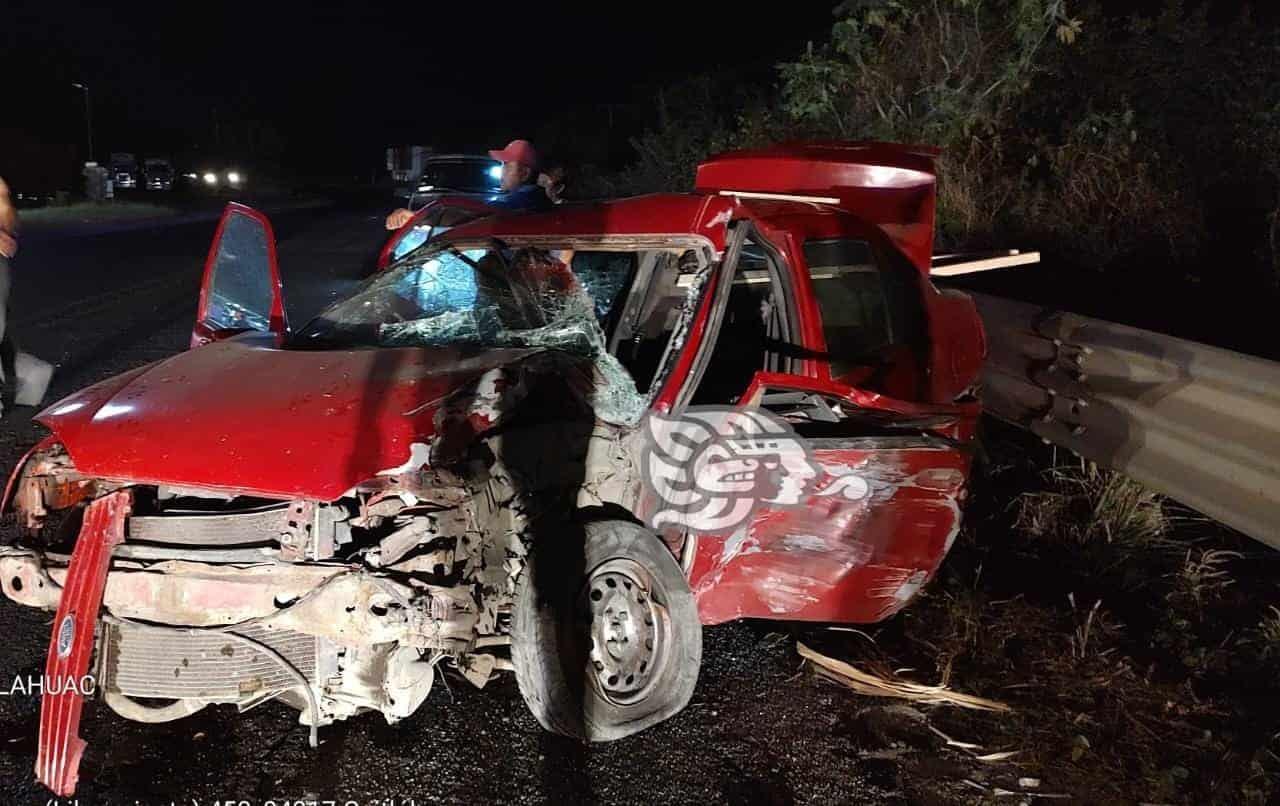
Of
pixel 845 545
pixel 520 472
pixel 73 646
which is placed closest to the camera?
pixel 73 646

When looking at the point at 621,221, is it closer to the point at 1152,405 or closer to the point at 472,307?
the point at 472,307

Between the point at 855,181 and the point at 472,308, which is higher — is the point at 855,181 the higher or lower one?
the higher one

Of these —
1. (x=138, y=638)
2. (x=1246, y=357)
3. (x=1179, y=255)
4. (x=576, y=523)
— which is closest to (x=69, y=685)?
(x=138, y=638)

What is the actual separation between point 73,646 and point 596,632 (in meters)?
1.51

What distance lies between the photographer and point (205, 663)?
8.82 feet

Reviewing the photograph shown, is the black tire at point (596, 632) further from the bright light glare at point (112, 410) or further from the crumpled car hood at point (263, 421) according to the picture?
the bright light glare at point (112, 410)

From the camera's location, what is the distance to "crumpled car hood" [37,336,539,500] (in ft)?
8.43

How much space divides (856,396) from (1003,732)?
1.22 metres

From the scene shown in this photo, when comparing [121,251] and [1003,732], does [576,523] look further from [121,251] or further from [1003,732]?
[121,251]

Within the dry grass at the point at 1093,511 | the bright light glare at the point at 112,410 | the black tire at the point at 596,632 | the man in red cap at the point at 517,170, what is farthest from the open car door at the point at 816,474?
the man in red cap at the point at 517,170

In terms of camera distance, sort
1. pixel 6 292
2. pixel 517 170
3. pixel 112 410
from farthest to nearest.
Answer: pixel 517 170, pixel 6 292, pixel 112 410

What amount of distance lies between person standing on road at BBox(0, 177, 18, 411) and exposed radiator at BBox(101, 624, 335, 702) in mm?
4514

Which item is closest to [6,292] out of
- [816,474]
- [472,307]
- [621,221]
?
[472,307]

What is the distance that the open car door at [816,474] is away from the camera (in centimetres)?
318
